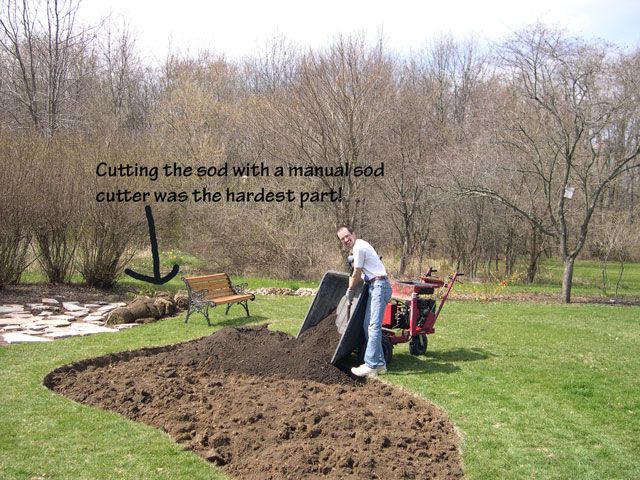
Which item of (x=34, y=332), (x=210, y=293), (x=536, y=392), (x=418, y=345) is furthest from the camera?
(x=210, y=293)

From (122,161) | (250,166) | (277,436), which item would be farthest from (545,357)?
(250,166)

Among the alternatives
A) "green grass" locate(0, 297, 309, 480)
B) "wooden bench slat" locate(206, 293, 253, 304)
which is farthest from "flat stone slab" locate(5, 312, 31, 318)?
"wooden bench slat" locate(206, 293, 253, 304)

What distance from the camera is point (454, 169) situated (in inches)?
760

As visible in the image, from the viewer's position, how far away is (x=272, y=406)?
597 cm

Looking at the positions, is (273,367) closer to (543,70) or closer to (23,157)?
(23,157)

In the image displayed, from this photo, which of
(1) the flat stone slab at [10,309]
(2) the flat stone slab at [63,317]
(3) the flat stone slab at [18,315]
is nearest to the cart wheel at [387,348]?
(2) the flat stone slab at [63,317]

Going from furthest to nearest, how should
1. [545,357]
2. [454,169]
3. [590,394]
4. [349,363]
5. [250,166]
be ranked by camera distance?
[250,166] < [454,169] < [545,357] < [349,363] < [590,394]

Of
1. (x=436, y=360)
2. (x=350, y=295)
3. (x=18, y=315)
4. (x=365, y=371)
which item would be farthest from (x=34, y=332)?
(x=436, y=360)

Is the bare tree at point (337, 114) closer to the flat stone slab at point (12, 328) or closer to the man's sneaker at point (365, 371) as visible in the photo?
the flat stone slab at point (12, 328)

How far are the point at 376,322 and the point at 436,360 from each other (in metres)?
1.45

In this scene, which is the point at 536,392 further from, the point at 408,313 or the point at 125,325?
the point at 125,325

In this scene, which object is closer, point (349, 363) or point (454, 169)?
point (349, 363)

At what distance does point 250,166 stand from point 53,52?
9526mm

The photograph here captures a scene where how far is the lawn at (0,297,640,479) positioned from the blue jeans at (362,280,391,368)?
0.31 meters
